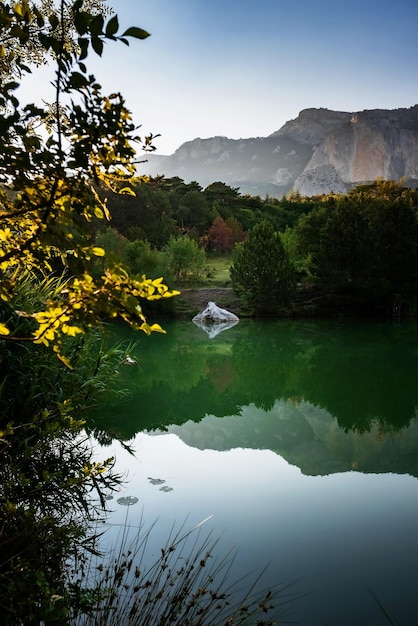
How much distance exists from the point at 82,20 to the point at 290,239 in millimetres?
29020

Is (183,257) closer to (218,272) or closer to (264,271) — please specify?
(218,272)

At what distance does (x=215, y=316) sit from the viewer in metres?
24.5

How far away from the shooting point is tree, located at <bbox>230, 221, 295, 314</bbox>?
23.5 m

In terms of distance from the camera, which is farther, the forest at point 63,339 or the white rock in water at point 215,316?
the white rock in water at point 215,316

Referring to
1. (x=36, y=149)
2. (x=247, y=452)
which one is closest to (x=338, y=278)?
(x=247, y=452)

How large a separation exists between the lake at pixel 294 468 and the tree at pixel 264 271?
33.0ft

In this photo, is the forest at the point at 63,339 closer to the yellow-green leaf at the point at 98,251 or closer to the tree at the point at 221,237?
the yellow-green leaf at the point at 98,251

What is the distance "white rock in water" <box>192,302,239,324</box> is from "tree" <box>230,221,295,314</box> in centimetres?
106

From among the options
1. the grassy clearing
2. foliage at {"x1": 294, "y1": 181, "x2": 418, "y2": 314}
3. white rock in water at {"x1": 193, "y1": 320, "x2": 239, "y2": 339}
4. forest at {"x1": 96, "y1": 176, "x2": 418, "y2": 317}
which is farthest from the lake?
the grassy clearing

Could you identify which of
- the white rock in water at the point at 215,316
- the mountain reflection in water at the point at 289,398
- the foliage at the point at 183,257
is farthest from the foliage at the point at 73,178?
the foliage at the point at 183,257

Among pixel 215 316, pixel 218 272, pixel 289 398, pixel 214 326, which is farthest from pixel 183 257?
pixel 289 398

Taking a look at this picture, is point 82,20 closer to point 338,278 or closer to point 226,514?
point 226,514

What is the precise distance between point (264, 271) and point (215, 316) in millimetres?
3245

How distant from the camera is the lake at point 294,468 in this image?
368cm
